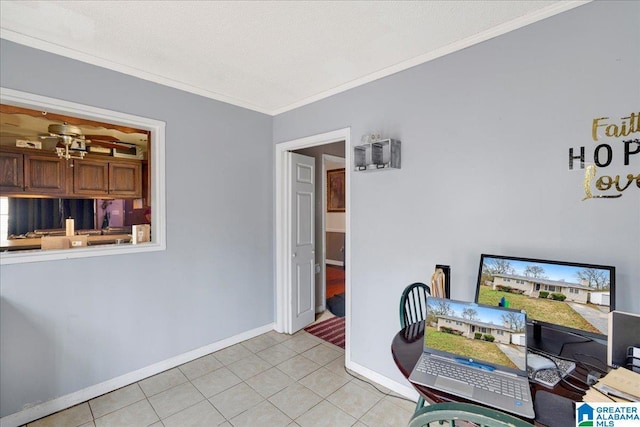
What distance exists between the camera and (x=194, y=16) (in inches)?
66.8

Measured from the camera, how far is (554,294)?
1.39 m

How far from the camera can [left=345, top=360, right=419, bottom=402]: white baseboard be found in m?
2.17

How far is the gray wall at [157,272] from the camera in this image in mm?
1951

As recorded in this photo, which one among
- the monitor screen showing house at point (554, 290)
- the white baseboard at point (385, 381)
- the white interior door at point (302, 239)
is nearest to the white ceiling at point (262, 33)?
the white interior door at point (302, 239)

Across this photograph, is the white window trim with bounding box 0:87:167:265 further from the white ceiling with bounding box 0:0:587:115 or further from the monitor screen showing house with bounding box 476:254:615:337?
the monitor screen showing house with bounding box 476:254:615:337

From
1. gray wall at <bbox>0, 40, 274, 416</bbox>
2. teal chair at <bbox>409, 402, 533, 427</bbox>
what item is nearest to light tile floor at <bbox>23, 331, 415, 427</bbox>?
gray wall at <bbox>0, 40, 274, 416</bbox>

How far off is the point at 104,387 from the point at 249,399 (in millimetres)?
1147

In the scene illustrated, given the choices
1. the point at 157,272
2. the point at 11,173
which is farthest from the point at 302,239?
the point at 11,173

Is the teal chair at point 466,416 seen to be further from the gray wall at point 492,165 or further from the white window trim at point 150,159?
the white window trim at point 150,159

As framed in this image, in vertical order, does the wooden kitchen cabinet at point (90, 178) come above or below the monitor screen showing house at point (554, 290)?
above

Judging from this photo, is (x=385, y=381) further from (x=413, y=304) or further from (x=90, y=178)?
(x=90, y=178)

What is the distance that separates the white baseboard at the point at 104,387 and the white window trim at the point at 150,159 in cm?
101

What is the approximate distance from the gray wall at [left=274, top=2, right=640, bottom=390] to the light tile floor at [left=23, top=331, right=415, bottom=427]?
1.01 feet

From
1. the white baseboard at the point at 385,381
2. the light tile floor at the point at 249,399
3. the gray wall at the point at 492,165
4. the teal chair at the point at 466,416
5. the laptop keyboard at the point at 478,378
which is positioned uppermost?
the gray wall at the point at 492,165
